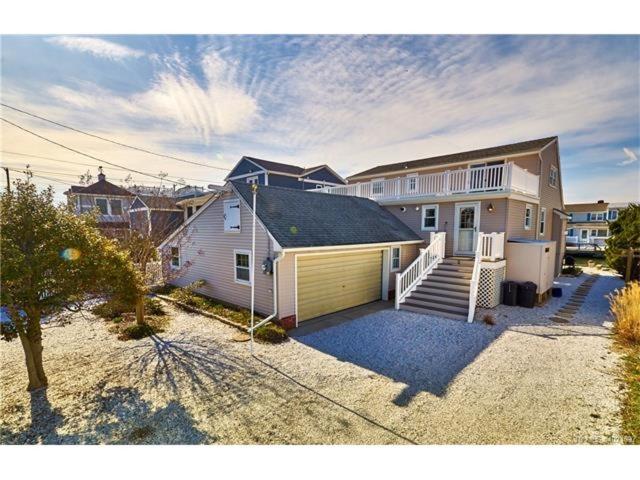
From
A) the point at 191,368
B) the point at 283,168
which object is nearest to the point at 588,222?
the point at 283,168

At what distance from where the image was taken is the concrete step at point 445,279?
998cm

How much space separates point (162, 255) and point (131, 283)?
4.40 m

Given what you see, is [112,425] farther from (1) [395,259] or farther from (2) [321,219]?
(1) [395,259]

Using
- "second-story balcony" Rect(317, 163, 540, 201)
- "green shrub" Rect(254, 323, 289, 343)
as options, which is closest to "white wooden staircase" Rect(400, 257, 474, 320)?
"second-story balcony" Rect(317, 163, 540, 201)

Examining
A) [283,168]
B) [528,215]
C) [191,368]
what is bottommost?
[191,368]

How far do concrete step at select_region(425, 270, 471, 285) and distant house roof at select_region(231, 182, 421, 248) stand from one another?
1.92 metres

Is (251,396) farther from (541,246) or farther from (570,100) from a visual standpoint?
(541,246)

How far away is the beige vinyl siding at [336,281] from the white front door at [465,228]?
3.72m

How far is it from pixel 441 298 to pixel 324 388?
248 inches

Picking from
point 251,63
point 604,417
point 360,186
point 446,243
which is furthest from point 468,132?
point 604,417

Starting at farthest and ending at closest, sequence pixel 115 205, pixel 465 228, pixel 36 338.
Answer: pixel 115 205, pixel 465 228, pixel 36 338

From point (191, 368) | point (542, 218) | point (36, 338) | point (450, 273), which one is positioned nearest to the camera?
point (36, 338)

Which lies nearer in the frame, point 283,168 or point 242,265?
point 242,265

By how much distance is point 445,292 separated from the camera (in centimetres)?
991
